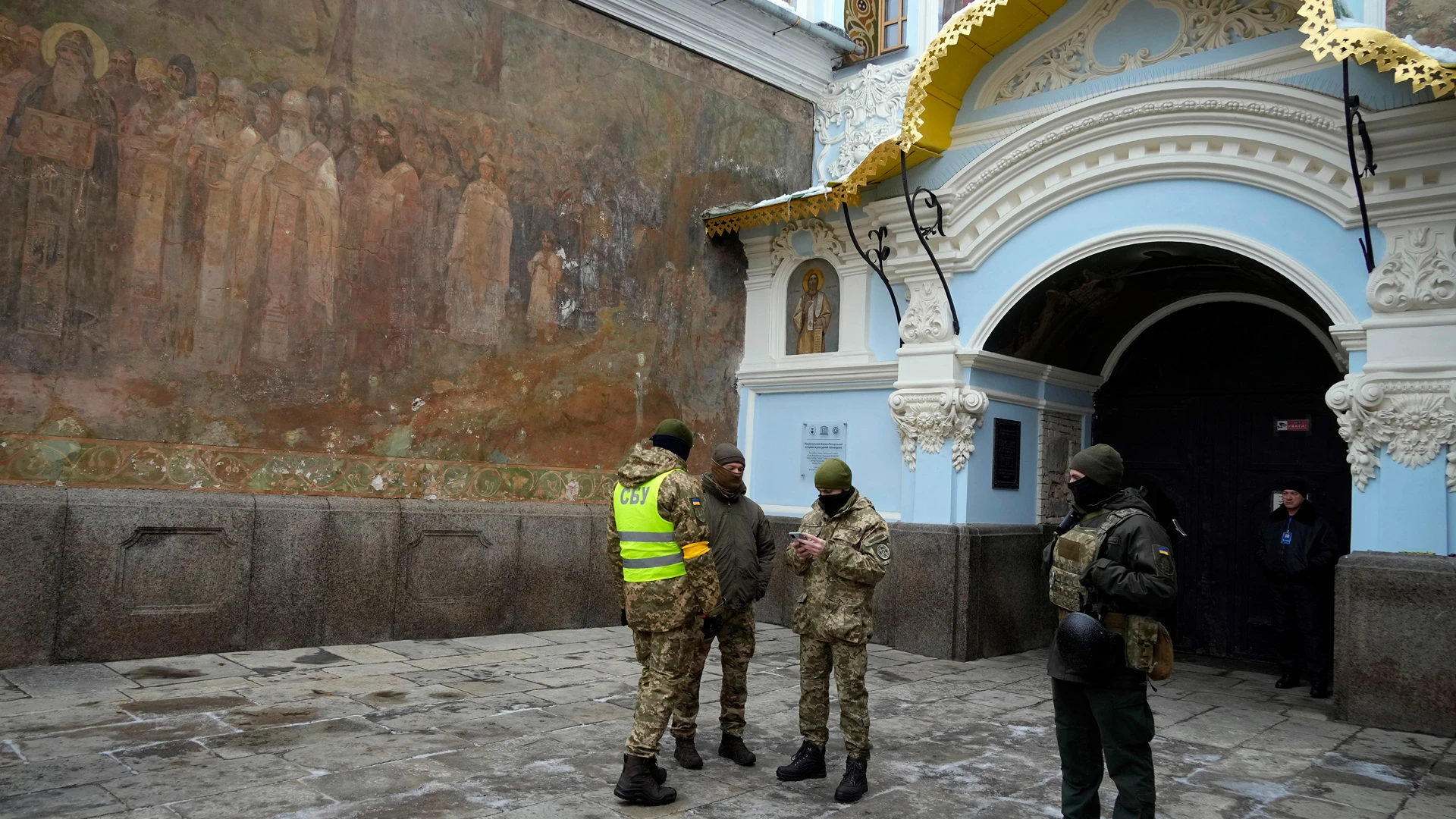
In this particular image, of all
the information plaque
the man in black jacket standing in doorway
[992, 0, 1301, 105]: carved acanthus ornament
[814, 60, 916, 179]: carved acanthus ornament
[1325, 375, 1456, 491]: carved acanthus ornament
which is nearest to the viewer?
[1325, 375, 1456, 491]: carved acanthus ornament

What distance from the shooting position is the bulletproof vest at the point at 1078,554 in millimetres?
4348

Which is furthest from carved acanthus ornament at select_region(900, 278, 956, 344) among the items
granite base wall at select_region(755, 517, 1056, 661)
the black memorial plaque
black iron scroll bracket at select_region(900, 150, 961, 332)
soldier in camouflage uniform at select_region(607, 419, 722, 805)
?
soldier in camouflage uniform at select_region(607, 419, 722, 805)

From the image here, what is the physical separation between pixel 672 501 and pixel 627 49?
276 inches

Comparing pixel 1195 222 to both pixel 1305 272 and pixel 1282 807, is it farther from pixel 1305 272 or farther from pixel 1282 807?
pixel 1282 807

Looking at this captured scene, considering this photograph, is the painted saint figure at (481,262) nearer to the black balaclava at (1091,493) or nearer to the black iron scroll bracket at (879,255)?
the black iron scroll bracket at (879,255)

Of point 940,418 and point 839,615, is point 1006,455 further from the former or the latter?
point 839,615

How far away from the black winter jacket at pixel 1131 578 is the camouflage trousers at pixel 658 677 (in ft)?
5.61

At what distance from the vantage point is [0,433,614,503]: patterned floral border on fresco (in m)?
7.16

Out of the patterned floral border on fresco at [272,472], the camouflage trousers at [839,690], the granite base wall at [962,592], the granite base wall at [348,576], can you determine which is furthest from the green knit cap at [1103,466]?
the patterned floral border on fresco at [272,472]

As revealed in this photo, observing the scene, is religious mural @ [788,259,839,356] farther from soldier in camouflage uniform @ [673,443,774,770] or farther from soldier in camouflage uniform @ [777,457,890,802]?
soldier in camouflage uniform @ [777,457,890,802]

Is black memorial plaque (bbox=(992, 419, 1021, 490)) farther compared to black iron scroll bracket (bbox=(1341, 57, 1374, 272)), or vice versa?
black memorial plaque (bbox=(992, 419, 1021, 490))

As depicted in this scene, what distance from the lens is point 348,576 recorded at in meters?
8.55

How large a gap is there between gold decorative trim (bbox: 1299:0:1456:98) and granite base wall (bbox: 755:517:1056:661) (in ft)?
15.5

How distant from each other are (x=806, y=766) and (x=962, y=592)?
14.5 feet
